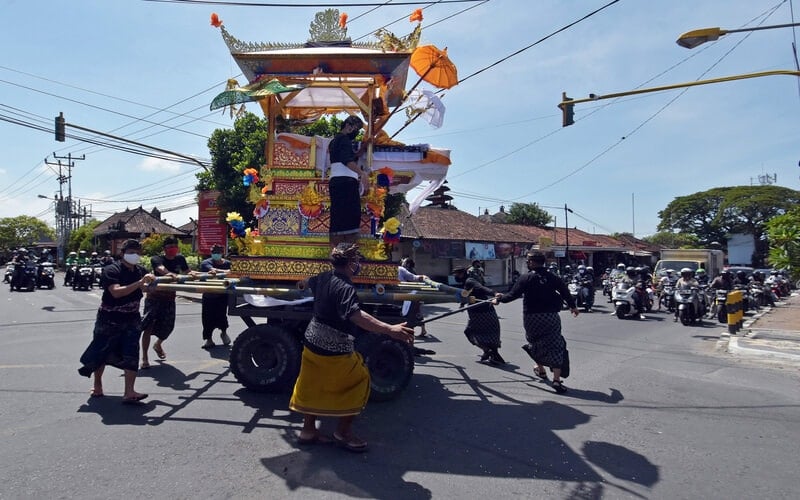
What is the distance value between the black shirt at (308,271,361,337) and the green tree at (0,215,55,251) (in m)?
80.9

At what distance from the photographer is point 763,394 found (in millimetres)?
6473

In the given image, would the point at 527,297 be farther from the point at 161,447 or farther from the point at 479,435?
the point at 161,447

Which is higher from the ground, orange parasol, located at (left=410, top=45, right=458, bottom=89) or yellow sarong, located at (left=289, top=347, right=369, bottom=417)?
orange parasol, located at (left=410, top=45, right=458, bottom=89)

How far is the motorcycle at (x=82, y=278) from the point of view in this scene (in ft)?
76.8

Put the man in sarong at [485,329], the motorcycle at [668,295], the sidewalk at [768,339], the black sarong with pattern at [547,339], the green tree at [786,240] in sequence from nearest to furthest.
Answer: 1. the black sarong with pattern at [547,339]
2. the man in sarong at [485,329]
3. the sidewalk at [768,339]
4. the green tree at [786,240]
5. the motorcycle at [668,295]

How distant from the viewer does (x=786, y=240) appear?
9.40 m

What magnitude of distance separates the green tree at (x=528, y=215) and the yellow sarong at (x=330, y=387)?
51403mm

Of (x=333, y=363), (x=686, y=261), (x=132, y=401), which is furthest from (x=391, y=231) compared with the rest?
(x=686, y=261)

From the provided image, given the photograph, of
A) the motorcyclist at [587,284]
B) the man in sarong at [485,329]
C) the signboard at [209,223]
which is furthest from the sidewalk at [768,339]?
the signboard at [209,223]

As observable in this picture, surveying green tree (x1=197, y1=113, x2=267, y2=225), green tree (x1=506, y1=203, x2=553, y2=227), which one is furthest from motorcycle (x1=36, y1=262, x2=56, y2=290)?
green tree (x1=506, y1=203, x2=553, y2=227)

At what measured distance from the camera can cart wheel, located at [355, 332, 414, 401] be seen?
5.81m

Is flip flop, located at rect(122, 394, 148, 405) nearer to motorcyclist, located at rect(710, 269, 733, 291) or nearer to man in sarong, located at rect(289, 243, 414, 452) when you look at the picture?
man in sarong, located at rect(289, 243, 414, 452)

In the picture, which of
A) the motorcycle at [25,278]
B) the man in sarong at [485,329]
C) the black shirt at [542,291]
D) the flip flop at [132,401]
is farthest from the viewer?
the motorcycle at [25,278]

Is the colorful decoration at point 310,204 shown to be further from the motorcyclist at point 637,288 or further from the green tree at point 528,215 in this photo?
the green tree at point 528,215
